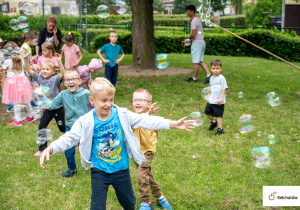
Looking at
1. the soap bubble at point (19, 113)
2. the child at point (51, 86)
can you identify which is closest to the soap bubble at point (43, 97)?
the child at point (51, 86)

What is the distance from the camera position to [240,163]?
204 inches

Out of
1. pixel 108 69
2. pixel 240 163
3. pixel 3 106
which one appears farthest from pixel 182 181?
pixel 3 106

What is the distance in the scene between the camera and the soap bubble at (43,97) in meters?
5.11

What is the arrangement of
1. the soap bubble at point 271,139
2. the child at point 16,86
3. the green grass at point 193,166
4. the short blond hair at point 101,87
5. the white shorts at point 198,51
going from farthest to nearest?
1. the white shorts at point 198,51
2. the child at point 16,86
3. the soap bubble at point 271,139
4. the green grass at point 193,166
5. the short blond hair at point 101,87

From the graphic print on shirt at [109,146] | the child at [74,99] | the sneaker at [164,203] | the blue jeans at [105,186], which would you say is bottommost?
the sneaker at [164,203]

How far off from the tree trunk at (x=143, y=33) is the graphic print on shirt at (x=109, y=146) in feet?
27.8

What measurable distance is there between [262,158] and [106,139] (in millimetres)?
2347

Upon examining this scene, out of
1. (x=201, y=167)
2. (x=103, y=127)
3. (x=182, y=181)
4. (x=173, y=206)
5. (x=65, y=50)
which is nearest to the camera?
(x=103, y=127)

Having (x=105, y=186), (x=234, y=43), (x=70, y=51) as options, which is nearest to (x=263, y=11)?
(x=234, y=43)

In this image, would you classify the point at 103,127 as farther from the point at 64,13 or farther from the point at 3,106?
the point at 64,13

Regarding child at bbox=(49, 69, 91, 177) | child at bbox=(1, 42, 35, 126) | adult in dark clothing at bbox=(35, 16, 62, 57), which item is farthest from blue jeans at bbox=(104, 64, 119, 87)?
child at bbox=(49, 69, 91, 177)

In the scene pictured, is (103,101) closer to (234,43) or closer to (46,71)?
(46,71)

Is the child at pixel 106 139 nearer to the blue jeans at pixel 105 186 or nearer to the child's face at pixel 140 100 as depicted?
the blue jeans at pixel 105 186

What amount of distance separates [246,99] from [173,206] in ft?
18.2
